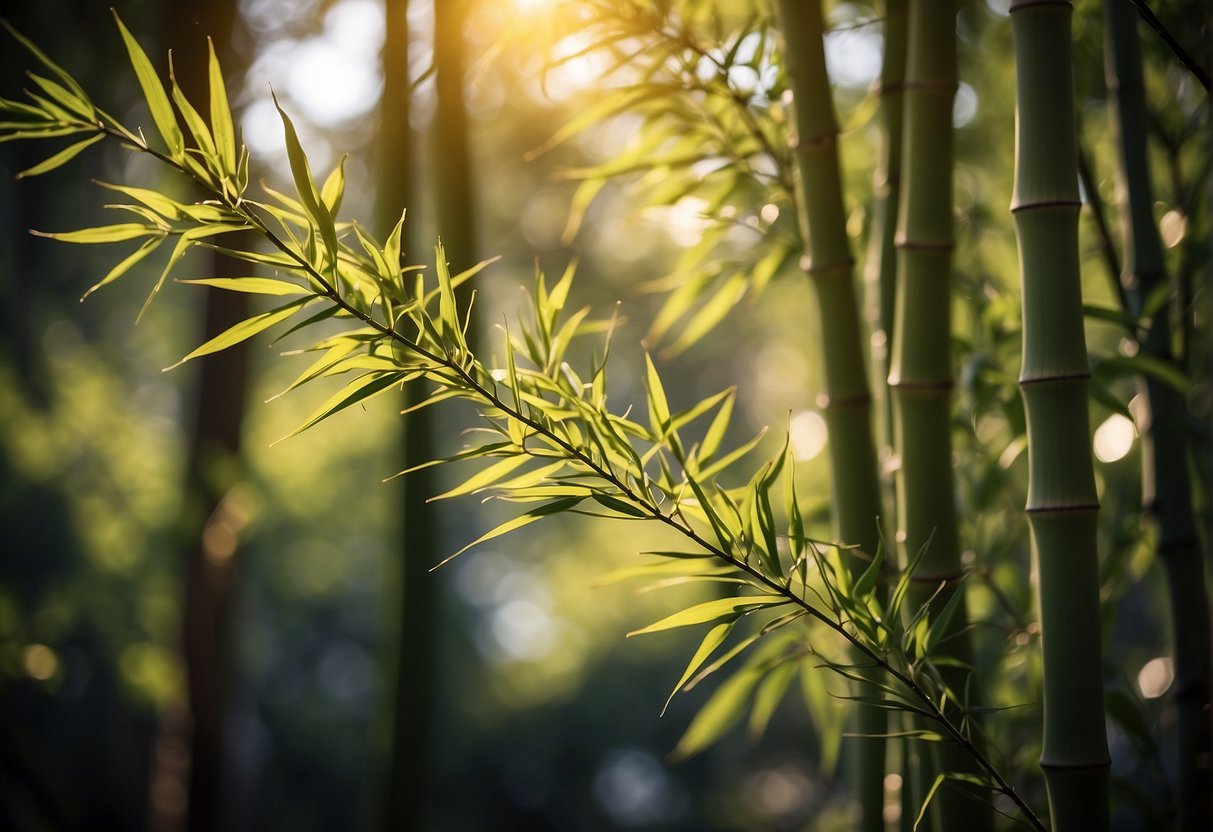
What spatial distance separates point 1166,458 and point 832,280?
1.50 feet

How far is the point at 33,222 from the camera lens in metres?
3.71

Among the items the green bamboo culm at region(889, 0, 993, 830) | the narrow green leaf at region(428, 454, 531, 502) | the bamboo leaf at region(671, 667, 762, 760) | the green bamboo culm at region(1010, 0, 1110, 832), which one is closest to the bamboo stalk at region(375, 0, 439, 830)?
the bamboo leaf at region(671, 667, 762, 760)

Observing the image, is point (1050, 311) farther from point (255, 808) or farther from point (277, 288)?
point (255, 808)

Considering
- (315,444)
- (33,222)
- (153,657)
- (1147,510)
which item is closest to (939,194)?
(1147,510)

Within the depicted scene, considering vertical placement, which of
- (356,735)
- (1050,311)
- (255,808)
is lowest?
(255,808)

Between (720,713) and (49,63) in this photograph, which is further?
(720,713)

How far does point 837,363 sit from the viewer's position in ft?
2.56

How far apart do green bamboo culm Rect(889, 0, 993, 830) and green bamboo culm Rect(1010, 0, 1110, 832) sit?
0.38 feet

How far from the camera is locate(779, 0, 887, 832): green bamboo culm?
0.77 meters

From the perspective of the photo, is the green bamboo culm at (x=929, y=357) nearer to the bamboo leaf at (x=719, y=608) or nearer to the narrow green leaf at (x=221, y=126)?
the bamboo leaf at (x=719, y=608)

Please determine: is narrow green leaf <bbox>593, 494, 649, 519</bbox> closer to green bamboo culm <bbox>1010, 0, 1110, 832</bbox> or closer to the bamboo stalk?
green bamboo culm <bbox>1010, 0, 1110, 832</bbox>

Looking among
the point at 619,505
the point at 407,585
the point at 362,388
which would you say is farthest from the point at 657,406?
the point at 407,585

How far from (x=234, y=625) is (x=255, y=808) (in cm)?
532

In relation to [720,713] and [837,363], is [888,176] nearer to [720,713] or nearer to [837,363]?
[837,363]
